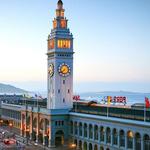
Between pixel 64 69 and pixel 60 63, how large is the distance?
2238 millimetres

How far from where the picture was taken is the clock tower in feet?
391

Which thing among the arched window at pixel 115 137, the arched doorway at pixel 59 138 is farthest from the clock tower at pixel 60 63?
the arched window at pixel 115 137

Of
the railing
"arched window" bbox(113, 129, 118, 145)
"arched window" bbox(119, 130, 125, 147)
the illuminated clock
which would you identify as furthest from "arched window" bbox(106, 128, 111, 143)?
the illuminated clock

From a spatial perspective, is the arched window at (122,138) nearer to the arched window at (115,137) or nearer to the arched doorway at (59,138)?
the arched window at (115,137)

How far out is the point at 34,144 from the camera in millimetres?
122625

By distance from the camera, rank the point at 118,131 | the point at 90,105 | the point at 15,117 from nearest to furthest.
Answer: the point at 118,131 → the point at 90,105 → the point at 15,117

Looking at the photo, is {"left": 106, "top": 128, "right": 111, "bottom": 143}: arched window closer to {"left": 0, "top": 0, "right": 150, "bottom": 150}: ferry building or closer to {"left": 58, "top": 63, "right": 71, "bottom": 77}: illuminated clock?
{"left": 0, "top": 0, "right": 150, "bottom": 150}: ferry building

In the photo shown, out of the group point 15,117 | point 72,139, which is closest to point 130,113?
point 72,139

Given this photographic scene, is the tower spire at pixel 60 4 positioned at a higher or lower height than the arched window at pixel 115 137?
higher

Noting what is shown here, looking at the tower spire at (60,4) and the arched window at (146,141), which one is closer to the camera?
the arched window at (146,141)

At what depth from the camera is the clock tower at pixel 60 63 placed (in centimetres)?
11912

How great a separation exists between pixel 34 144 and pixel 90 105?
19437 millimetres

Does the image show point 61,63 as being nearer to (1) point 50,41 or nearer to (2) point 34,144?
(1) point 50,41

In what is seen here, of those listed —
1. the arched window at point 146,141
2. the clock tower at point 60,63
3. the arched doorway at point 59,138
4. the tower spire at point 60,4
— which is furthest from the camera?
the tower spire at point 60,4
